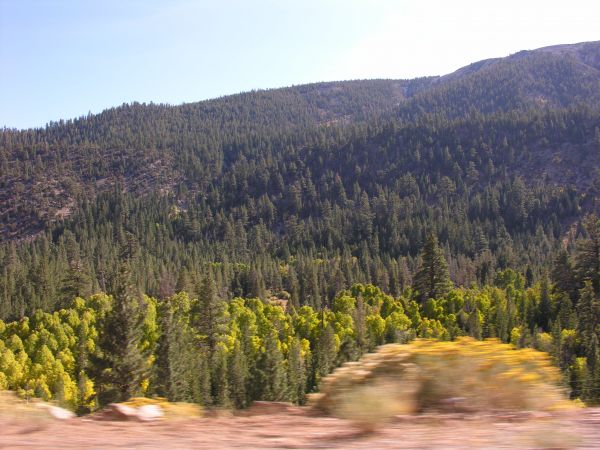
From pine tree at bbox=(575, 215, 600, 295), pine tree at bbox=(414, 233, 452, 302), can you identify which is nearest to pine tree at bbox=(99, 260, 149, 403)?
pine tree at bbox=(414, 233, 452, 302)

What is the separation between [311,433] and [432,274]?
198 feet

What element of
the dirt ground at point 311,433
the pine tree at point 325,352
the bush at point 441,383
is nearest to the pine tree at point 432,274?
the pine tree at point 325,352

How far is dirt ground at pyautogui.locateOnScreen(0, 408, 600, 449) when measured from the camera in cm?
515

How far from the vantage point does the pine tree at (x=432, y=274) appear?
62281 millimetres

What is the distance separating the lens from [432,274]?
64.0 meters

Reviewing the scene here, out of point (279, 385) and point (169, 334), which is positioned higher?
point (169, 334)

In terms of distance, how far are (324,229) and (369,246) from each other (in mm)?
22141

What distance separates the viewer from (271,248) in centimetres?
16325

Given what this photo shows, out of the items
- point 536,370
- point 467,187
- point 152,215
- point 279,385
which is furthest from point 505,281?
point 152,215

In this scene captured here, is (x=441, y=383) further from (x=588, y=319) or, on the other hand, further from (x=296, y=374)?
(x=296, y=374)

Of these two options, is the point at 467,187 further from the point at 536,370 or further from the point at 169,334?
the point at 536,370

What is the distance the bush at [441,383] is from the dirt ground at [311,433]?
0.75ft

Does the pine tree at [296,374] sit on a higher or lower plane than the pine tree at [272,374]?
lower

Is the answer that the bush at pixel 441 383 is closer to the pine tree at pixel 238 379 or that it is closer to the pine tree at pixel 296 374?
the pine tree at pixel 238 379
